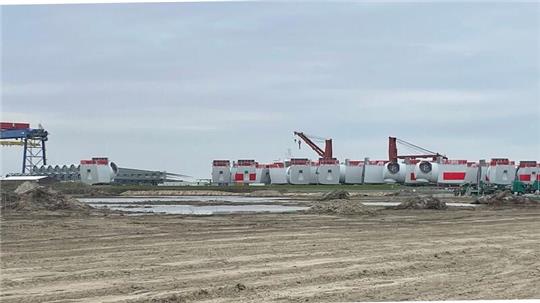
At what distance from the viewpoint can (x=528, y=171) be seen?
250ft

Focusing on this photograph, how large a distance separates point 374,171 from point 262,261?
8379cm

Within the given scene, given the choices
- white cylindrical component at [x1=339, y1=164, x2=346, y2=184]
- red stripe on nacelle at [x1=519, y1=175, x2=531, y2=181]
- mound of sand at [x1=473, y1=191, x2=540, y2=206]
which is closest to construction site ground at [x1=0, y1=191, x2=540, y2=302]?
mound of sand at [x1=473, y1=191, x2=540, y2=206]

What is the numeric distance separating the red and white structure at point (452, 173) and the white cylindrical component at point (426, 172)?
62 centimetres

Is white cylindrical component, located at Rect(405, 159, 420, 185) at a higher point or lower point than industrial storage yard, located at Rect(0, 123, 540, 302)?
higher

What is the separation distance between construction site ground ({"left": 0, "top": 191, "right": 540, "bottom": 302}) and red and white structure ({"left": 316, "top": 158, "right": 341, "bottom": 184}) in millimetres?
68457

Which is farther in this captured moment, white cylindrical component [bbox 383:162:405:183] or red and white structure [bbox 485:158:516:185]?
white cylindrical component [bbox 383:162:405:183]

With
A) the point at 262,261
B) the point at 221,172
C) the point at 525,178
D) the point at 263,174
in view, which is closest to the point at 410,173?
the point at 525,178

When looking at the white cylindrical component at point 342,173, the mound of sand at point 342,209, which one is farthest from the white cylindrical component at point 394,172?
the mound of sand at point 342,209

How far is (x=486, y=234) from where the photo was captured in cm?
2103

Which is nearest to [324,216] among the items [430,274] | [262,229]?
A: [262,229]

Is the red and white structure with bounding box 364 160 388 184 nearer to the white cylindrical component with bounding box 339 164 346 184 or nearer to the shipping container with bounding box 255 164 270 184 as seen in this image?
the white cylindrical component with bounding box 339 164 346 184

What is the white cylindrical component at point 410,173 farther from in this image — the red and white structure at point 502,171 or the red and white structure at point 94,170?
the red and white structure at point 94,170

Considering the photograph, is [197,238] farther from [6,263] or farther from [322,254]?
[6,263]

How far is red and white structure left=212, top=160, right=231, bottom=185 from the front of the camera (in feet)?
315
